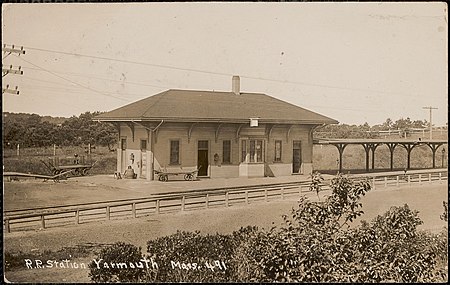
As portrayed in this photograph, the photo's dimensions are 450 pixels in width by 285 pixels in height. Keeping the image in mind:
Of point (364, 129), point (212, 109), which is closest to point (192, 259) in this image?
point (212, 109)

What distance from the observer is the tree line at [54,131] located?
5453 millimetres

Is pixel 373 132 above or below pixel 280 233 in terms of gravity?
above

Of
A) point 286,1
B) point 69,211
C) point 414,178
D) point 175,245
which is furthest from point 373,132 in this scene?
point 69,211

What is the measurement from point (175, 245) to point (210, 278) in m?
0.51

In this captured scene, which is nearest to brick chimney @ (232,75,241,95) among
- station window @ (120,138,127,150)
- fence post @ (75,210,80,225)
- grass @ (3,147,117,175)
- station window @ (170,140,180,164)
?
station window @ (170,140,180,164)

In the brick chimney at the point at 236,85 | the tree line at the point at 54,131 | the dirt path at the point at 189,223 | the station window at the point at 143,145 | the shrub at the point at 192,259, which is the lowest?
the shrub at the point at 192,259

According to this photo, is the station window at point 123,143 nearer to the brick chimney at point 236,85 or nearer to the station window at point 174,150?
the station window at point 174,150

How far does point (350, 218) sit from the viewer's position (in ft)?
16.4

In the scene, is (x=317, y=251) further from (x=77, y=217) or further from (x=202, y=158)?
(x=77, y=217)

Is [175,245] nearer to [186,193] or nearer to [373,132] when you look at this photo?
[186,193]

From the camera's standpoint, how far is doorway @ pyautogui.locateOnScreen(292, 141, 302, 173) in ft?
18.7

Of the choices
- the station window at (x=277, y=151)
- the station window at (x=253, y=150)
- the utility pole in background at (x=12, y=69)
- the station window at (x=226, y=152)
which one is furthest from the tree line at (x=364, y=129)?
the utility pole in background at (x=12, y=69)

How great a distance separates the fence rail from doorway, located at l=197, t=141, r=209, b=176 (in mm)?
246

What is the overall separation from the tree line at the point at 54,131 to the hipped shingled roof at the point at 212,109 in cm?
16
